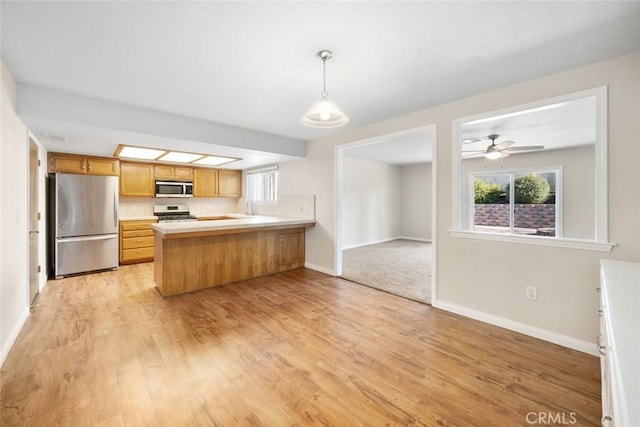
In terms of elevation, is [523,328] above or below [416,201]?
below

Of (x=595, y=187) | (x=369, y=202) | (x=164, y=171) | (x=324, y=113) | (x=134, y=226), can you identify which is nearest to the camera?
(x=324, y=113)

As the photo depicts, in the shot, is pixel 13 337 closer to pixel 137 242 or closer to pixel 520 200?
pixel 137 242

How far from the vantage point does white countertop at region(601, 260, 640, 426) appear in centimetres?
56

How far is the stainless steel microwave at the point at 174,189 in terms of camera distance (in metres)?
5.53

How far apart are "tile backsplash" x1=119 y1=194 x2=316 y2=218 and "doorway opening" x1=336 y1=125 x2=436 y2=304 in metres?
0.83

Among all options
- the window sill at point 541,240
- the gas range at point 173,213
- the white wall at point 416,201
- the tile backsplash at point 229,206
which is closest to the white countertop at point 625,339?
the window sill at point 541,240

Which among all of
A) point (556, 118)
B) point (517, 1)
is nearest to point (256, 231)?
point (517, 1)

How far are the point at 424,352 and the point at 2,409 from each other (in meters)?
2.76

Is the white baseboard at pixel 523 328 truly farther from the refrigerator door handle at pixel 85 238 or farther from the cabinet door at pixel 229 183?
the cabinet door at pixel 229 183

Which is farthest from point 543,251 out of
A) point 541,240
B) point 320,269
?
point 320,269

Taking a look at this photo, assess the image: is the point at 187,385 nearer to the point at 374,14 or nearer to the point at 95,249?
the point at 374,14

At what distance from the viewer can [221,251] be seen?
394cm

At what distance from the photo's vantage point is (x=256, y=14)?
1.59 meters

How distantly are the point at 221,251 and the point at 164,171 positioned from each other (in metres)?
2.86
